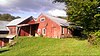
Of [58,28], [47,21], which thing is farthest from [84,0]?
[47,21]

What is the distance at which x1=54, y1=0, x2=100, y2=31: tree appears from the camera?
35.2 metres

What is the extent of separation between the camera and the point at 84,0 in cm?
3634

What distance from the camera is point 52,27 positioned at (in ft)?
169

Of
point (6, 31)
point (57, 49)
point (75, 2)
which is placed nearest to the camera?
point (57, 49)

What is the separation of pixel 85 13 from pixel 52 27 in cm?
1643

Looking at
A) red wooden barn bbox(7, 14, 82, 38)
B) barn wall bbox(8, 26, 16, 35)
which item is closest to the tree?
red wooden barn bbox(7, 14, 82, 38)

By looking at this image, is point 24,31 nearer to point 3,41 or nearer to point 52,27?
point 3,41

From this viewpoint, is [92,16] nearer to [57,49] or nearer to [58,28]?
[57,49]

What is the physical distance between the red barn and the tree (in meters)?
10.0

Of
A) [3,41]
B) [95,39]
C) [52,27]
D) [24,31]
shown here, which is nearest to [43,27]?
[52,27]

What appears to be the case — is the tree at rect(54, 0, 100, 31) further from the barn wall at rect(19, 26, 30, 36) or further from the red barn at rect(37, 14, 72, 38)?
the barn wall at rect(19, 26, 30, 36)

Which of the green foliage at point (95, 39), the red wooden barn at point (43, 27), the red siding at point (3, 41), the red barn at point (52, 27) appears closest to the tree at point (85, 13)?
the green foliage at point (95, 39)

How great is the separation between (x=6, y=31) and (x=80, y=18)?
31247mm

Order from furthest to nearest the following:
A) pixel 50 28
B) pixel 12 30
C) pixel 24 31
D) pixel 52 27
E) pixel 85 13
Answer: pixel 12 30
pixel 24 31
pixel 50 28
pixel 52 27
pixel 85 13
